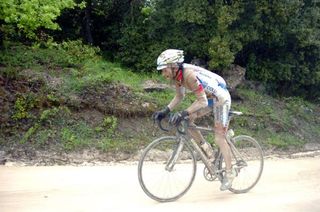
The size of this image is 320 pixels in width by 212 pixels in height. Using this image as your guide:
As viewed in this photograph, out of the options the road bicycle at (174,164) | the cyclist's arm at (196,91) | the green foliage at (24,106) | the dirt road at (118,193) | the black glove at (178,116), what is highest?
the cyclist's arm at (196,91)

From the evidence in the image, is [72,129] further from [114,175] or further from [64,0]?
[64,0]

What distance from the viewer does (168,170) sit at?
19.6 feet

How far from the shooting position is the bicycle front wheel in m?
5.87

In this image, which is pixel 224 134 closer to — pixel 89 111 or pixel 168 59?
pixel 168 59

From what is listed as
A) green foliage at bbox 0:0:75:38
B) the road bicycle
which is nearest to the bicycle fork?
the road bicycle

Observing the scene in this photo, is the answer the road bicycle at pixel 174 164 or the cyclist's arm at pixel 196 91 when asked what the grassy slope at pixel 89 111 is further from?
the cyclist's arm at pixel 196 91

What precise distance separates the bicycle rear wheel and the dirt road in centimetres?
14

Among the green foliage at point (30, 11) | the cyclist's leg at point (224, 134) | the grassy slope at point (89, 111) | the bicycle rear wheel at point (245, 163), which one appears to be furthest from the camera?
the green foliage at point (30, 11)

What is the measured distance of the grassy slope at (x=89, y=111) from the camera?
9.18 m

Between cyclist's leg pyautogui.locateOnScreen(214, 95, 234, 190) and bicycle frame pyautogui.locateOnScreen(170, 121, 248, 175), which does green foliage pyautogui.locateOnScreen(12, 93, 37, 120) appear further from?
cyclist's leg pyautogui.locateOnScreen(214, 95, 234, 190)

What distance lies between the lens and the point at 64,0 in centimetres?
1116

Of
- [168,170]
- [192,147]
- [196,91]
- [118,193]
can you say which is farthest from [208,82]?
[118,193]

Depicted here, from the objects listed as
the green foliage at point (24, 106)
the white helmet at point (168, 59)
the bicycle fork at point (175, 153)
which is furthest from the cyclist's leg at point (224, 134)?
the green foliage at point (24, 106)

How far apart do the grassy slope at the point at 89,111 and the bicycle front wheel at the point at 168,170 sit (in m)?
3.17
